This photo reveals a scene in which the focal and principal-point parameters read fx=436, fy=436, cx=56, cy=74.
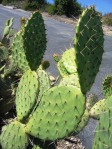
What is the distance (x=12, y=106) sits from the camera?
337 cm

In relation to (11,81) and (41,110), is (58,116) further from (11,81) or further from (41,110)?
(11,81)

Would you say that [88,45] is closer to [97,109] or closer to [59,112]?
[59,112]

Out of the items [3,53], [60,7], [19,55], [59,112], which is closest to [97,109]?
[59,112]

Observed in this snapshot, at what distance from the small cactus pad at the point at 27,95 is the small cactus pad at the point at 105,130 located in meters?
0.47

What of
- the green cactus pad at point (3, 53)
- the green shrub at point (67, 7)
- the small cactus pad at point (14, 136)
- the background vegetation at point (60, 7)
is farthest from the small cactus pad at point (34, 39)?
the green shrub at point (67, 7)

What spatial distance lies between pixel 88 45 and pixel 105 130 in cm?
38

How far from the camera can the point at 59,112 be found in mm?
2047

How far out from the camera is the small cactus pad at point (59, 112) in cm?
201

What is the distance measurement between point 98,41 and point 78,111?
0.33 metres

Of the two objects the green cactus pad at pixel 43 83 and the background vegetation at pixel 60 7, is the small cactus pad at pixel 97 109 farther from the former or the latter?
the background vegetation at pixel 60 7

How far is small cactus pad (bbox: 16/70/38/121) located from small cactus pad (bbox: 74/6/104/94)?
0.37 meters

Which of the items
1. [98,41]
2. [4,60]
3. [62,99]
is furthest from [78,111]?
[4,60]

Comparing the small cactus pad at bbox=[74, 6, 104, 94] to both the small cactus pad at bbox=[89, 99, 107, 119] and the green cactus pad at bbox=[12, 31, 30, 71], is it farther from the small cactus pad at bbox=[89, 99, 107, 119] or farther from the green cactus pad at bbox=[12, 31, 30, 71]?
the green cactus pad at bbox=[12, 31, 30, 71]

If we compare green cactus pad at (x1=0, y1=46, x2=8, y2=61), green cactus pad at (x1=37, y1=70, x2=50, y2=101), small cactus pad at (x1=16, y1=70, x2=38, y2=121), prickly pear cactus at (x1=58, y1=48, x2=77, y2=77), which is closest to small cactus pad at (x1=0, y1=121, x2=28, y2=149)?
small cactus pad at (x1=16, y1=70, x2=38, y2=121)
